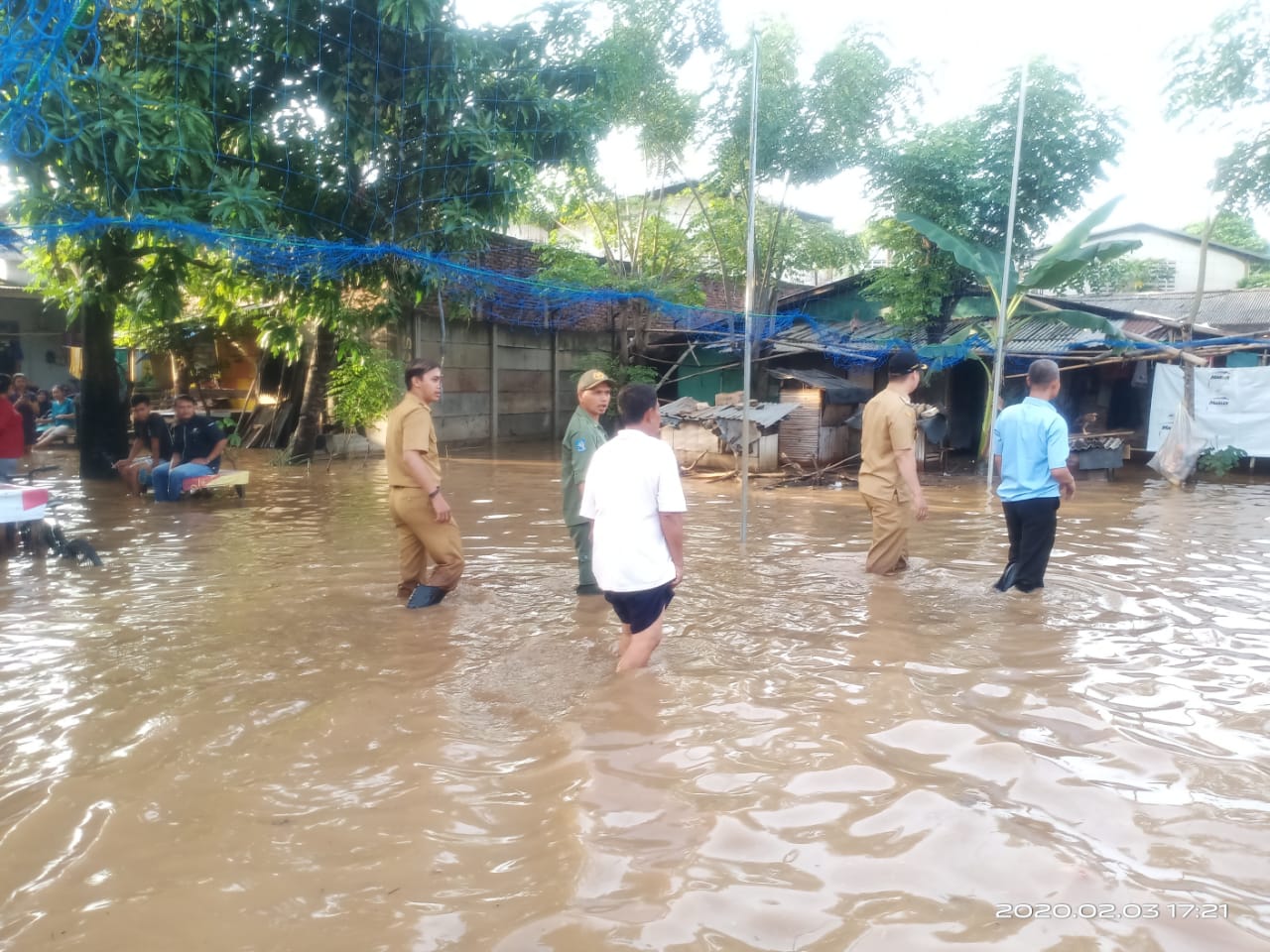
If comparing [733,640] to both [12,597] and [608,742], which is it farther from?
[12,597]

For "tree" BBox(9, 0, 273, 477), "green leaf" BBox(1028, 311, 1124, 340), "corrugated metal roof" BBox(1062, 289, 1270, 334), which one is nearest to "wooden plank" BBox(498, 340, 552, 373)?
"tree" BBox(9, 0, 273, 477)

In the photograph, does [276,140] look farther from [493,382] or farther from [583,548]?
[493,382]

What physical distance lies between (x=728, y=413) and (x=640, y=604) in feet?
32.8

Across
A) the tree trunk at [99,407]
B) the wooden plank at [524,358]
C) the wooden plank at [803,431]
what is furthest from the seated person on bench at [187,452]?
the wooden plank at [524,358]

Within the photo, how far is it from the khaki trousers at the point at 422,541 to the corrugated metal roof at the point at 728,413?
8.26 m

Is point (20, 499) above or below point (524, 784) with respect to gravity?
above

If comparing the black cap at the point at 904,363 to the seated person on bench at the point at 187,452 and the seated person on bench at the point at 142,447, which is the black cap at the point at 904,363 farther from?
the seated person on bench at the point at 142,447

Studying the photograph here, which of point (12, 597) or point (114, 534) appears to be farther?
point (114, 534)

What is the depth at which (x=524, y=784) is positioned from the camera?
3.52 metres

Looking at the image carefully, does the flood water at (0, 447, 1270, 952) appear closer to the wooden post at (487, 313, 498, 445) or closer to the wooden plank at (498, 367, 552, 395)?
the wooden post at (487, 313, 498, 445)

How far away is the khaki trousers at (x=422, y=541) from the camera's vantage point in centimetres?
589

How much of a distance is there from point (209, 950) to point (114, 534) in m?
7.20

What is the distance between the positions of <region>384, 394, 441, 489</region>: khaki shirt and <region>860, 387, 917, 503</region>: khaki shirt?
3.07 meters

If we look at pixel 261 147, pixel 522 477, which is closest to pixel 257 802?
pixel 261 147
